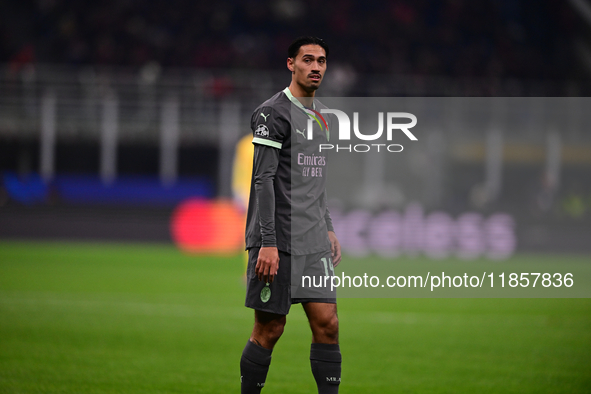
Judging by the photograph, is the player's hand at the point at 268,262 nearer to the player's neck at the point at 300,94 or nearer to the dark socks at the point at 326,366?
the dark socks at the point at 326,366

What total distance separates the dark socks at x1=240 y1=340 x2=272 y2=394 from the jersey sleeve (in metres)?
1.00

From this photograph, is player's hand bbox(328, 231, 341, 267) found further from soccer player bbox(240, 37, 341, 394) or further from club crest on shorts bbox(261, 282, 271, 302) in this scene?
club crest on shorts bbox(261, 282, 271, 302)

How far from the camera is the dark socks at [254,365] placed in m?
3.62

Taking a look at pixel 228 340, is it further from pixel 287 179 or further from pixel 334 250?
pixel 287 179

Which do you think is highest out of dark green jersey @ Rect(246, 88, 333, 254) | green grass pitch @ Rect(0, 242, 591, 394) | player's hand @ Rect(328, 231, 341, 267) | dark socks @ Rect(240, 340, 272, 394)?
dark green jersey @ Rect(246, 88, 333, 254)

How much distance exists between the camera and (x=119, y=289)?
9977 mm

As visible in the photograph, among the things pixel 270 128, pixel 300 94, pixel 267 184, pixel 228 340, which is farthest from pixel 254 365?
pixel 228 340

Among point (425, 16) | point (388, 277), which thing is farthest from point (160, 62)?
point (388, 277)

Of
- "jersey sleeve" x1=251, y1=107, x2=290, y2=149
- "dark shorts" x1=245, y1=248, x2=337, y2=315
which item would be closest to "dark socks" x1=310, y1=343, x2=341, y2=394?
"dark shorts" x1=245, y1=248, x2=337, y2=315

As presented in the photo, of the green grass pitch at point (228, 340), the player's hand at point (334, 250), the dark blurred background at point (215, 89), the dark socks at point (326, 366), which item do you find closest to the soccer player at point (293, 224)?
the dark socks at point (326, 366)

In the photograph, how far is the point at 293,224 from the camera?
3.60 m

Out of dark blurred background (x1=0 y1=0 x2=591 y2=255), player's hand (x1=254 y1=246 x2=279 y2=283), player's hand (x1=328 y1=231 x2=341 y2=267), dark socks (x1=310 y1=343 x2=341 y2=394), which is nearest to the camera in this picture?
player's hand (x1=254 y1=246 x2=279 y2=283)

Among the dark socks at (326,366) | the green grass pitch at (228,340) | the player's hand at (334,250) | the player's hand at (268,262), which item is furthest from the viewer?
the green grass pitch at (228,340)

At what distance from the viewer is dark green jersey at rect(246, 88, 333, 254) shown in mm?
3471
